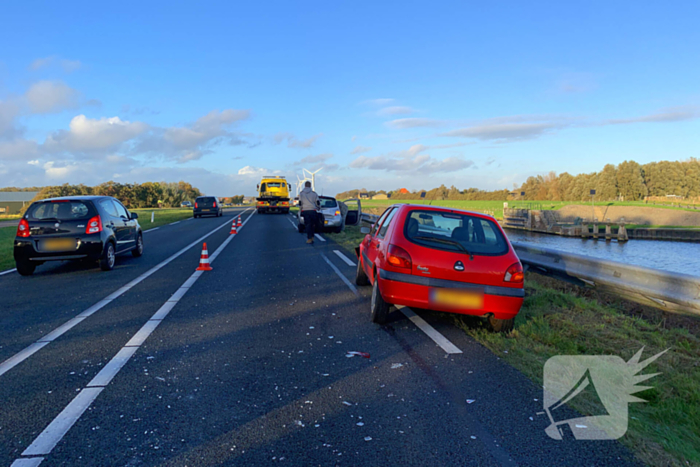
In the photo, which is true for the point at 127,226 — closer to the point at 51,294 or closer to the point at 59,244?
the point at 59,244

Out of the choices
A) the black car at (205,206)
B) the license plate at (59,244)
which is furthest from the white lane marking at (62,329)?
the black car at (205,206)

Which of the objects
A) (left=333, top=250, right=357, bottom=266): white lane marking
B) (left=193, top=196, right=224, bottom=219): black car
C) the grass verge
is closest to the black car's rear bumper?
(left=333, top=250, right=357, bottom=266): white lane marking

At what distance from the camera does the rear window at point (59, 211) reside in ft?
30.9

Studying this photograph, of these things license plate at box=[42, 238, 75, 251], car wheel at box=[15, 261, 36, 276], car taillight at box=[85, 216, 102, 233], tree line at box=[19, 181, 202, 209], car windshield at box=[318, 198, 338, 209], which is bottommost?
car wheel at box=[15, 261, 36, 276]

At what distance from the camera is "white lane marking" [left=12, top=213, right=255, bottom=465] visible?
296cm

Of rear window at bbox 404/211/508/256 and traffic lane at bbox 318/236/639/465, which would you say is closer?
traffic lane at bbox 318/236/639/465

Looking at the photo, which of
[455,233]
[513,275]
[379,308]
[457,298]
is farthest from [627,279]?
[379,308]

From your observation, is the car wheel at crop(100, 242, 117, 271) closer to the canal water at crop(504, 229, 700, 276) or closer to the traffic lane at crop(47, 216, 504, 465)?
the traffic lane at crop(47, 216, 504, 465)

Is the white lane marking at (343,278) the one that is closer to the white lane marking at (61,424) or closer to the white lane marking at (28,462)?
the white lane marking at (61,424)

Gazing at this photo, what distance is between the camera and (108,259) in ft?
32.7

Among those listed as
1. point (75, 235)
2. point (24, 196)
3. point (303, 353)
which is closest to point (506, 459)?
point (303, 353)

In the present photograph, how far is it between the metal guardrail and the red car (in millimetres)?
1589

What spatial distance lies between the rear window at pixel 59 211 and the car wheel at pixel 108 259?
2.74 feet

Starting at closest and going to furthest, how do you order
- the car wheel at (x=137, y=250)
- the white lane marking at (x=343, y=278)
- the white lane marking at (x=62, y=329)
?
the white lane marking at (x=62, y=329)
the white lane marking at (x=343, y=278)
the car wheel at (x=137, y=250)
